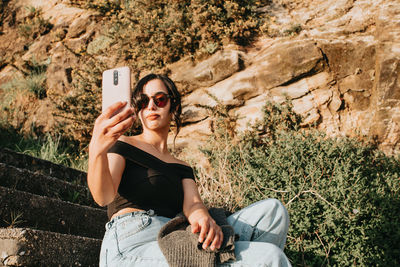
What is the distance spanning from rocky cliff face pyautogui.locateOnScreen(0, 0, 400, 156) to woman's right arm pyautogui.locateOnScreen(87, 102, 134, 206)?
4.02 m

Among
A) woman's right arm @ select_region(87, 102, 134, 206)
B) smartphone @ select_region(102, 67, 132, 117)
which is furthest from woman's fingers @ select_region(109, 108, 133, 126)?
smartphone @ select_region(102, 67, 132, 117)

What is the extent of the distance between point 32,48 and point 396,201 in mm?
9031

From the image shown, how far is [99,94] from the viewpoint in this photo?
263 inches

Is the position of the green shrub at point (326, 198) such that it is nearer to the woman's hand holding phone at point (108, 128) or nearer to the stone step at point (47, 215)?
the stone step at point (47, 215)

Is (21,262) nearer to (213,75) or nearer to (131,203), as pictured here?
(131,203)

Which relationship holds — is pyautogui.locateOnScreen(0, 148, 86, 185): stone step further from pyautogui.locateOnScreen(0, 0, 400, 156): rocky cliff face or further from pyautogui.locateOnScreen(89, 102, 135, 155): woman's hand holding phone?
pyautogui.locateOnScreen(89, 102, 135, 155): woman's hand holding phone

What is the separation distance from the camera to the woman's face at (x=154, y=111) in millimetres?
2359

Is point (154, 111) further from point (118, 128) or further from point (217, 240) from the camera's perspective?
point (217, 240)

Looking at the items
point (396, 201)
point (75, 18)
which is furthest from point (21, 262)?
point (75, 18)

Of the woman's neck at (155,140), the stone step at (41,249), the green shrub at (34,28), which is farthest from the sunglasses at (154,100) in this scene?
the green shrub at (34,28)

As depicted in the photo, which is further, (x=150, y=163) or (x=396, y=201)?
(x=396, y=201)

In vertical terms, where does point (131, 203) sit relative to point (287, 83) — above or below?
below

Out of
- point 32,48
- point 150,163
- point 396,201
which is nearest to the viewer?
point 150,163

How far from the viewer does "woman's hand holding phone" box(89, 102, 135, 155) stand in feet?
4.92
